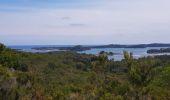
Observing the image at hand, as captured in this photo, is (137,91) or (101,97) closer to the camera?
(137,91)

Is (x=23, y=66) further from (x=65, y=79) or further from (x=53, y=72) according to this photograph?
(x=53, y=72)

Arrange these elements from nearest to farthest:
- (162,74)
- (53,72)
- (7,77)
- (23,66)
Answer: (7,77), (162,74), (23,66), (53,72)

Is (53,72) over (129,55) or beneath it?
beneath

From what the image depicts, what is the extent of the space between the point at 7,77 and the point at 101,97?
1311 centimetres

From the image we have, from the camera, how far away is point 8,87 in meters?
50.6

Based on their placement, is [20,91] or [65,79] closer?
[20,91]

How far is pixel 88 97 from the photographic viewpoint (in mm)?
56219

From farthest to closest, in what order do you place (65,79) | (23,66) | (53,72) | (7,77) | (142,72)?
(53,72), (65,79), (23,66), (7,77), (142,72)

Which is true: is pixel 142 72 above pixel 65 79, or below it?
above

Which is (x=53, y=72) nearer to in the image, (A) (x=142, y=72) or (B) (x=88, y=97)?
(B) (x=88, y=97)

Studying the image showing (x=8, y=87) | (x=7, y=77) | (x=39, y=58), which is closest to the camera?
(x=8, y=87)

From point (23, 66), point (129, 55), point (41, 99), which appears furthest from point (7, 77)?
point (23, 66)

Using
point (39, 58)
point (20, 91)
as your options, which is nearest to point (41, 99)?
point (20, 91)

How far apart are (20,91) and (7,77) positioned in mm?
2919
